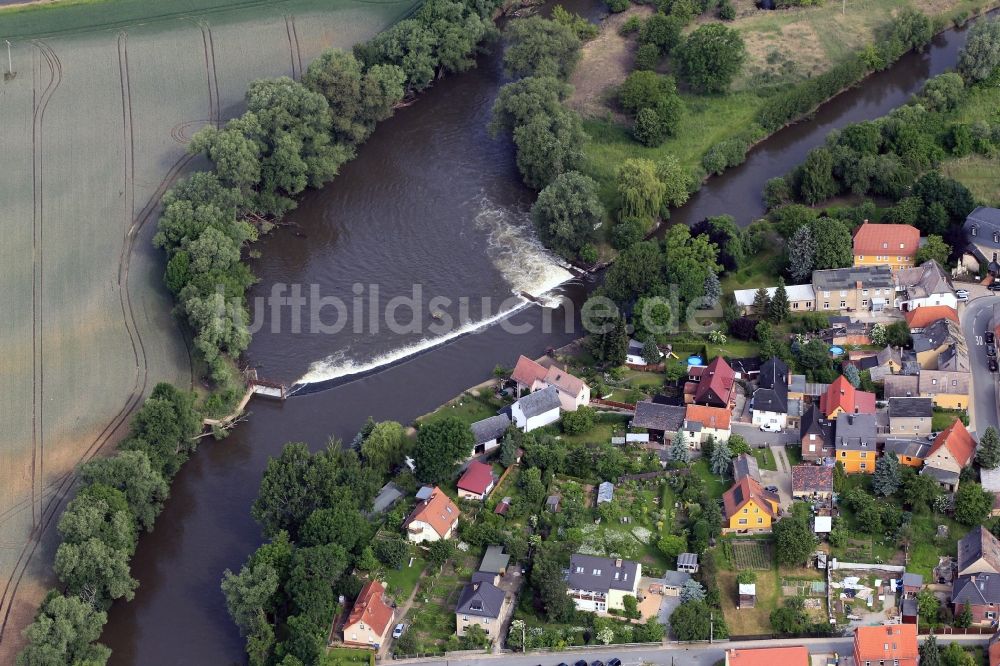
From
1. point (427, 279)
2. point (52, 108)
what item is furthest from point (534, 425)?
point (52, 108)

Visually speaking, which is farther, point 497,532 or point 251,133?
point 251,133

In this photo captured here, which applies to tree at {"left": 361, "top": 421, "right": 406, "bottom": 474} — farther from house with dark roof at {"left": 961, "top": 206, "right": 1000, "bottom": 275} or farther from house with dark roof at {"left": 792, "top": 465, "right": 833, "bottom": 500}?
house with dark roof at {"left": 961, "top": 206, "right": 1000, "bottom": 275}

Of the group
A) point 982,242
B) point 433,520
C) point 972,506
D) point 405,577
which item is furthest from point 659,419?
point 982,242

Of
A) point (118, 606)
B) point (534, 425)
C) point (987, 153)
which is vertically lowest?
point (118, 606)

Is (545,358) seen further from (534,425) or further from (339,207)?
(339,207)

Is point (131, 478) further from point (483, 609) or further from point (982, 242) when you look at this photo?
point (982, 242)

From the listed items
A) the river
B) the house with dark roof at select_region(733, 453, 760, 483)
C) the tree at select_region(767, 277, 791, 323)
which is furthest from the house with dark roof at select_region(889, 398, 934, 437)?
the river
